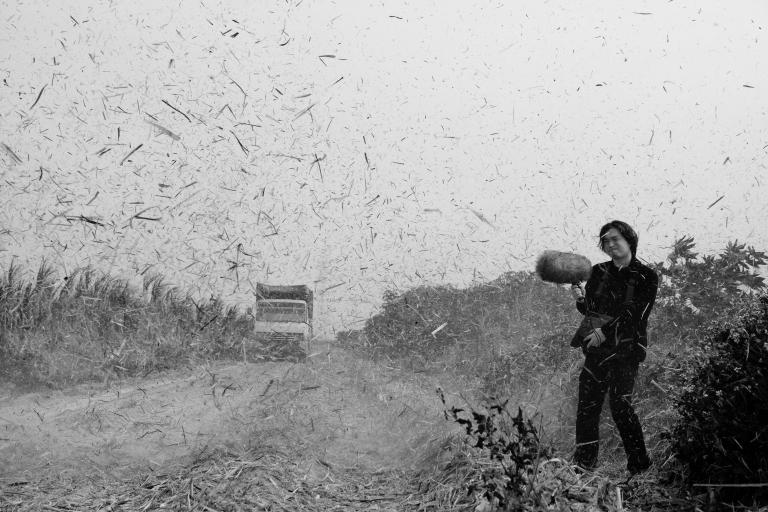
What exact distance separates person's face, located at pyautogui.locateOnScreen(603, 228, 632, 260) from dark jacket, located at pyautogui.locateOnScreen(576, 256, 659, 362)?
0.14m

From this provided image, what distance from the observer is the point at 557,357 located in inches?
389

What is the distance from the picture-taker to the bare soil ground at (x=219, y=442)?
17.6 feet

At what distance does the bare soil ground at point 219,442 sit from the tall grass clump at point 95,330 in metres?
0.71

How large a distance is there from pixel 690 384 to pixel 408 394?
6869 mm

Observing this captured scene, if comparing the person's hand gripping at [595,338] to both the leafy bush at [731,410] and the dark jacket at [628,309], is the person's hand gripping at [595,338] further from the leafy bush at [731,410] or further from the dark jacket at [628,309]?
the leafy bush at [731,410]

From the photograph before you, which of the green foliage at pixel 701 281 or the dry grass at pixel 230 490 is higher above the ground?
the green foliage at pixel 701 281

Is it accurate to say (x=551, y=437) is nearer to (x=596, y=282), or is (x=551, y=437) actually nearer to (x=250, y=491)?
(x=596, y=282)

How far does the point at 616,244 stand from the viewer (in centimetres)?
595

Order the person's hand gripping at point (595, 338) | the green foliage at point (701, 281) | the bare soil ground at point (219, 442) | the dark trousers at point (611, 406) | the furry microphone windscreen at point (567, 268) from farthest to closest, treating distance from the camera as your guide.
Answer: the green foliage at point (701, 281), the furry microphone windscreen at point (567, 268), the person's hand gripping at point (595, 338), the dark trousers at point (611, 406), the bare soil ground at point (219, 442)

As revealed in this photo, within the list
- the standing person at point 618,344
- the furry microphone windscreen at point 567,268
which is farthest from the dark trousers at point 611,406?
the furry microphone windscreen at point 567,268

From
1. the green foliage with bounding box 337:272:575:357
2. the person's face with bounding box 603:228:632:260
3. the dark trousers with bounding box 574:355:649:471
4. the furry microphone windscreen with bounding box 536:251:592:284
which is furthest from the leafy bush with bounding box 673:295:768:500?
the green foliage with bounding box 337:272:575:357

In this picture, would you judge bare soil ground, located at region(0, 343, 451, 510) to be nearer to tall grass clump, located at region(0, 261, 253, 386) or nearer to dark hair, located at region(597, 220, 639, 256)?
tall grass clump, located at region(0, 261, 253, 386)

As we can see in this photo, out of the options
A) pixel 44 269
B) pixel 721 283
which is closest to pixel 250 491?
pixel 721 283

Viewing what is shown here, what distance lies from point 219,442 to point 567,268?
4379 mm
